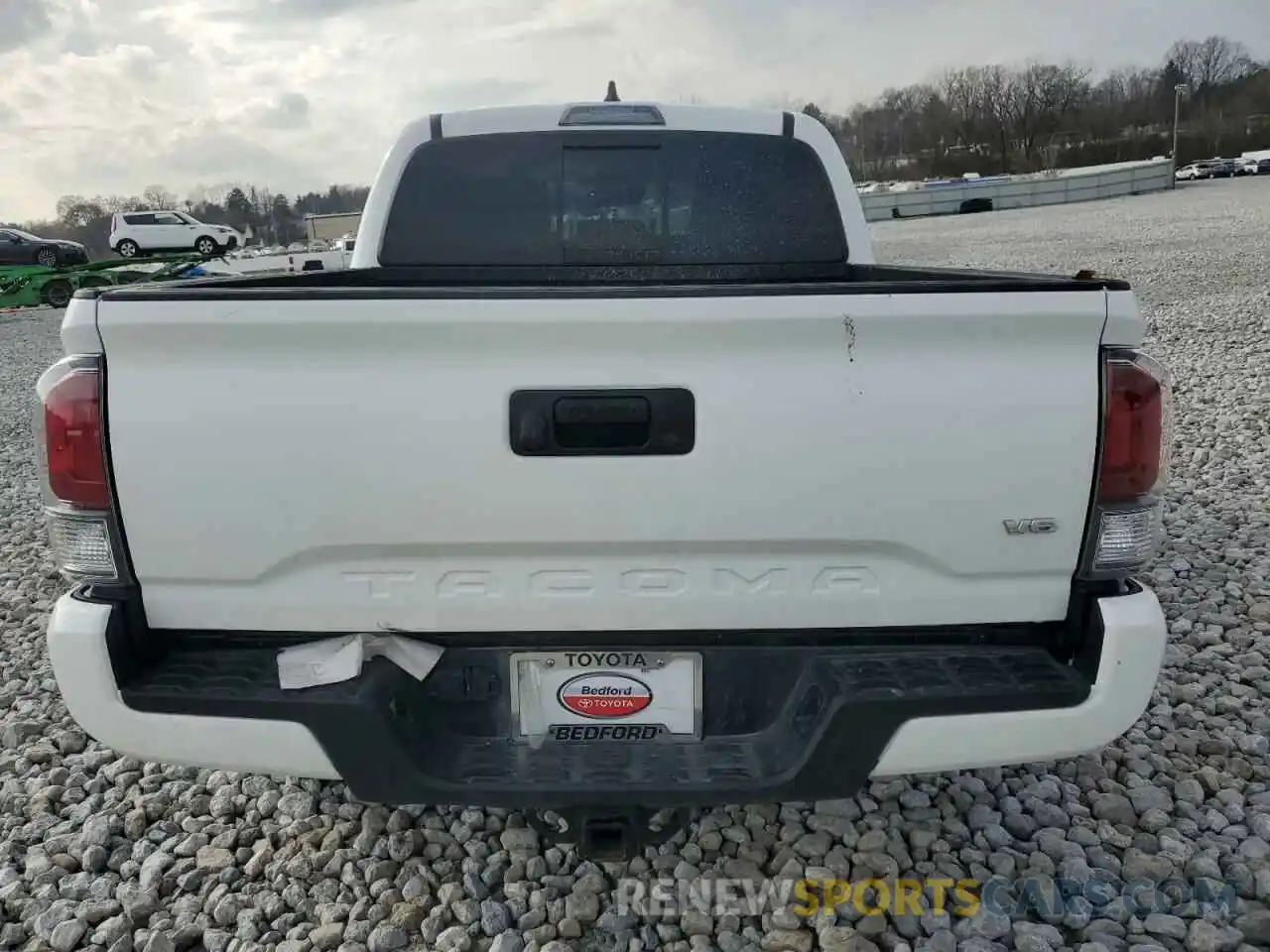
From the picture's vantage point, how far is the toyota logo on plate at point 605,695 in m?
2.18

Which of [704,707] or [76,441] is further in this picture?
[704,707]

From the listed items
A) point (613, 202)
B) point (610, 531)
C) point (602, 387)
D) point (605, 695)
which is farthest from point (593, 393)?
point (613, 202)

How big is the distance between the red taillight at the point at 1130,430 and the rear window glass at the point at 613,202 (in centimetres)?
199

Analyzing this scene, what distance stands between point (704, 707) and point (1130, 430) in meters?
1.09

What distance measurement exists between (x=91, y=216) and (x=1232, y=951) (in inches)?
2925

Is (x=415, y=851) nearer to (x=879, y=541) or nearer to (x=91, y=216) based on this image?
(x=879, y=541)

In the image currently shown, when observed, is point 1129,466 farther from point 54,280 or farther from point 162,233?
point 162,233

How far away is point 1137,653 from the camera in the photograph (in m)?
2.05

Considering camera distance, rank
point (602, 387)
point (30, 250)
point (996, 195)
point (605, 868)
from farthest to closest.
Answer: point (996, 195) < point (30, 250) < point (605, 868) < point (602, 387)

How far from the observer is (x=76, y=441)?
2.01 m

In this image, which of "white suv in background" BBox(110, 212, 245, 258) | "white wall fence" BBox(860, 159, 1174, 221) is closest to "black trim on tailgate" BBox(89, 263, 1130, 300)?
"white suv in background" BBox(110, 212, 245, 258)

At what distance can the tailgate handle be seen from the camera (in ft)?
6.49

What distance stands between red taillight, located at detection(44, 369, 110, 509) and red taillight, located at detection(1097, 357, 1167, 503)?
82.7 inches

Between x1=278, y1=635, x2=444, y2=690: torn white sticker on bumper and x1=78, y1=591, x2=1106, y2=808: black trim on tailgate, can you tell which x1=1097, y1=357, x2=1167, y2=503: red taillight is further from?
x1=278, y1=635, x2=444, y2=690: torn white sticker on bumper
